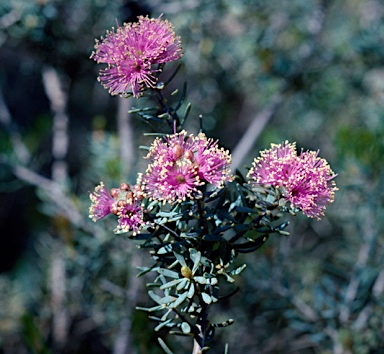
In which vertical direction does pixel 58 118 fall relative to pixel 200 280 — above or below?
above

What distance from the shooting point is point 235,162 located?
4.18 feet

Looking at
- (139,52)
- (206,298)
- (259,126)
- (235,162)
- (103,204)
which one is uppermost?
(259,126)

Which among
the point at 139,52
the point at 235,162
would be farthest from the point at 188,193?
the point at 235,162

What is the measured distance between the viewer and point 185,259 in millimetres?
537

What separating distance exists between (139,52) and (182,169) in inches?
5.5

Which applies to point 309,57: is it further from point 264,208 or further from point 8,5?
point 264,208

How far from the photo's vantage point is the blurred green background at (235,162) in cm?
106

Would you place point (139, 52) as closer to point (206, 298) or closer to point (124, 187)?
point (124, 187)

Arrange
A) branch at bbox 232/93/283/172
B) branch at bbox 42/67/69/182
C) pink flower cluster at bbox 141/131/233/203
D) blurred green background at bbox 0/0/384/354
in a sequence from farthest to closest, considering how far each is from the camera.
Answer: branch at bbox 42/67/69/182, branch at bbox 232/93/283/172, blurred green background at bbox 0/0/384/354, pink flower cluster at bbox 141/131/233/203

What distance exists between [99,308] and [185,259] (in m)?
0.90

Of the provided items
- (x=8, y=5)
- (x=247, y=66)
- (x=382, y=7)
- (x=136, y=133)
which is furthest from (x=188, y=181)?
(x=382, y=7)

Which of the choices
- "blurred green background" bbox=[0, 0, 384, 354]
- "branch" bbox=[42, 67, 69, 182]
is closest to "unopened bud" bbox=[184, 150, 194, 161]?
"blurred green background" bbox=[0, 0, 384, 354]

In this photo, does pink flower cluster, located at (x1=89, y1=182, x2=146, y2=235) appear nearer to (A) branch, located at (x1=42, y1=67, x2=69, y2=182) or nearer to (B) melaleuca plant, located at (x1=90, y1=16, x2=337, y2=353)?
(B) melaleuca plant, located at (x1=90, y1=16, x2=337, y2=353)

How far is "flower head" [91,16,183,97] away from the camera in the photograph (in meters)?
0.52
